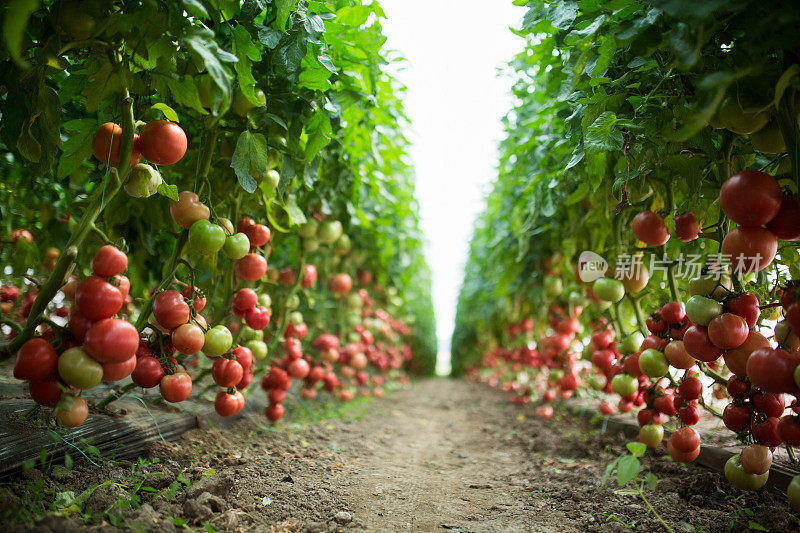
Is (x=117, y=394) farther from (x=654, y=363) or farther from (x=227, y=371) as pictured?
(x=654, y=363)

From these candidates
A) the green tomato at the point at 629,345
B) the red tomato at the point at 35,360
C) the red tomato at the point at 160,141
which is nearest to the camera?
the red tomato at the point at 35,360

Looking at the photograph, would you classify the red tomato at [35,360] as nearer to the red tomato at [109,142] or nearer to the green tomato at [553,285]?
the red tomato at [109,142]

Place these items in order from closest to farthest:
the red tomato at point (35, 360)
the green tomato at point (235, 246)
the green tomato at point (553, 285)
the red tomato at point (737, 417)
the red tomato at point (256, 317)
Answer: the red tomato at point (35, 360)
the red tomato at point (737, 417)
the green tomato at point (235, 246)
the red tomato at point (256, 317)
the green tomato at point (553, 285)

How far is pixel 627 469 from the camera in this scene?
92 cm

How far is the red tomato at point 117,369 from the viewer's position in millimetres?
877

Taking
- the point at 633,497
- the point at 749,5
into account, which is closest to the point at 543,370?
the point at 633,497

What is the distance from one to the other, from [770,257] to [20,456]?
5.13ft

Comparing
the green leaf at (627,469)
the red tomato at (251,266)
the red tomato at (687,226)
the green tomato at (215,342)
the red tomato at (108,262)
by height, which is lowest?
the green leaf at (627,469)

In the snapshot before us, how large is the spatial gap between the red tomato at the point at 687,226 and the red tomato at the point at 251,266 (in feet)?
3.69

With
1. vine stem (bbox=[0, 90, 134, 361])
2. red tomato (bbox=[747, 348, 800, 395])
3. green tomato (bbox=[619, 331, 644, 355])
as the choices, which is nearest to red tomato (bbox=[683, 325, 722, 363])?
red tomato (bbox=[747, 348, 800, 395])

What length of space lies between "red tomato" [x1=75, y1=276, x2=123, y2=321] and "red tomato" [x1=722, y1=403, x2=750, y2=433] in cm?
132

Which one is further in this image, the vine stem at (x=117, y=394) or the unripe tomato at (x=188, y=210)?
the vine stem at (x=117, y=394)

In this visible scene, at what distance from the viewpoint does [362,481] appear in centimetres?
150

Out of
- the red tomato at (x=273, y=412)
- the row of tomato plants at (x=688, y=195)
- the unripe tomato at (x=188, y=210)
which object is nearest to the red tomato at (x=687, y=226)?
the row of tomato plants at (x=688, y=195)
